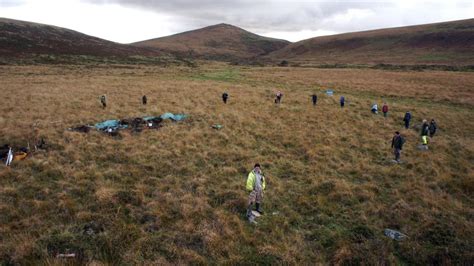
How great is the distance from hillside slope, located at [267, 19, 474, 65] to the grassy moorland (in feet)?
295

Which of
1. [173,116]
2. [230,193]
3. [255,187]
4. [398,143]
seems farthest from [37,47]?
[398,143]

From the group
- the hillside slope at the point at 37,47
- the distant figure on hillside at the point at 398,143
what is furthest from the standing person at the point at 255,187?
the hillside slope at the point at 37,47

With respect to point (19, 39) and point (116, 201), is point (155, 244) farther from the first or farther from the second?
point (19, 39)

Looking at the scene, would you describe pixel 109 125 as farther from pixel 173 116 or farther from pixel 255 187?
pixel 255 187

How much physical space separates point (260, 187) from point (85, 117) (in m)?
18.0

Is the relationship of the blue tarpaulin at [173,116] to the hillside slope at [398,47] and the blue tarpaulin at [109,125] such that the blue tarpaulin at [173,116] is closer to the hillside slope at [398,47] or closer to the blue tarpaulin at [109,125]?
the blue tarpaulin at [109,125]

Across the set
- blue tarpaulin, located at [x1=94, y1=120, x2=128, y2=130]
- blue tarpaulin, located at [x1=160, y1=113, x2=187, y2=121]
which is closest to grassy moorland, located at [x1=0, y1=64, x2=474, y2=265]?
blue tarpaulin, located at [x1=160, y1=113, x2=187, y2=121]

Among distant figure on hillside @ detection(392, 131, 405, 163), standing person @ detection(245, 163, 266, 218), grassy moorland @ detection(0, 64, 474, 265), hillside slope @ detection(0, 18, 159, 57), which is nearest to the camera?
grassy moorland @ detection(0, 64, 474, 265)

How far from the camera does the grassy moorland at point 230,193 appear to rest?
27.8 feet

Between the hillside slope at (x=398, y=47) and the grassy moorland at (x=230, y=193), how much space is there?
9002 cm

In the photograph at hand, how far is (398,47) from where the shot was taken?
130m

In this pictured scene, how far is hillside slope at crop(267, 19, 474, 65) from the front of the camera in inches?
4040

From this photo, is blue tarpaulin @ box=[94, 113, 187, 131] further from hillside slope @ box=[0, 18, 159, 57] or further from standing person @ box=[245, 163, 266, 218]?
hillside slope @ box=[0, 18, 159, 57]

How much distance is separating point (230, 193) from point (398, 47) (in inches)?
5561
